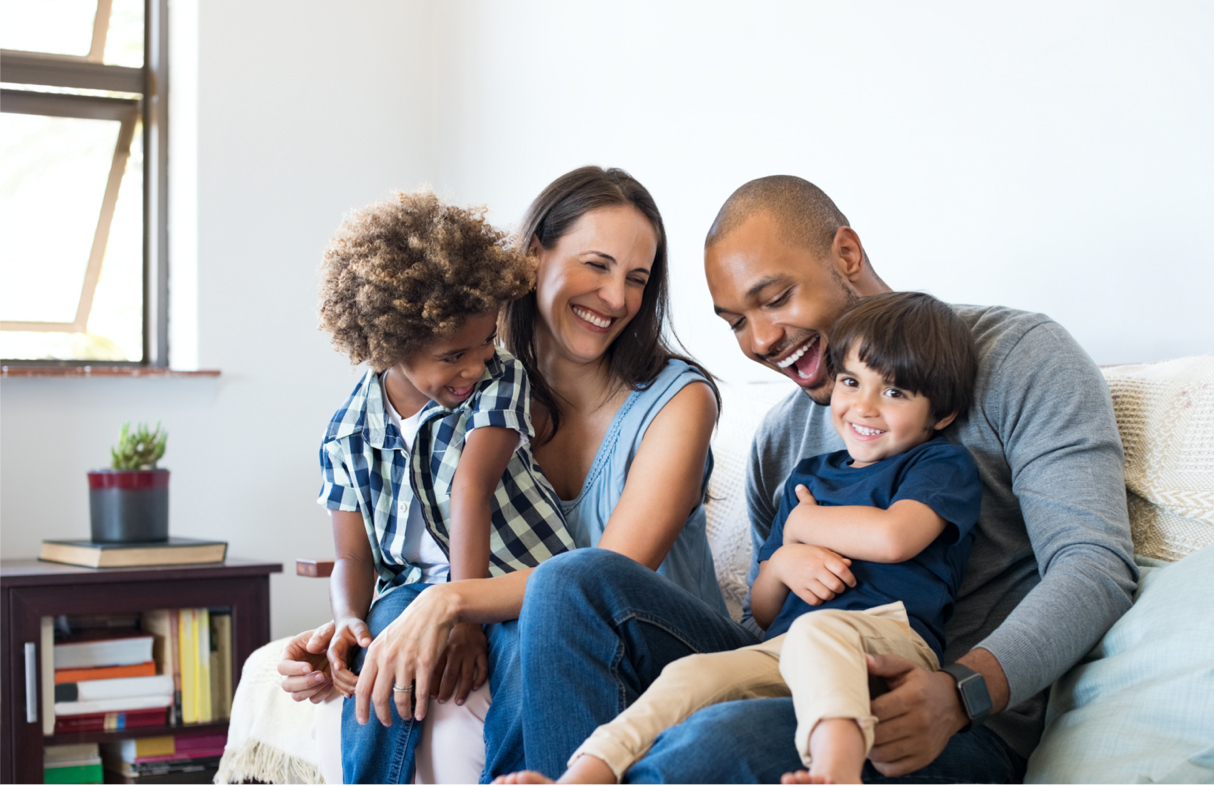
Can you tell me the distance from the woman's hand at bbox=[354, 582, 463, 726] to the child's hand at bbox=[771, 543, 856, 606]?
0.38 m

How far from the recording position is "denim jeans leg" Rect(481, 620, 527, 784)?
3.86 feet

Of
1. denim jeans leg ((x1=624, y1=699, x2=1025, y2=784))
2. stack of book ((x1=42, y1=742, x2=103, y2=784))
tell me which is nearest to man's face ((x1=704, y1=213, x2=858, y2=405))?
denim jeans leg ((x1=624, y1=699, x2=1025, y2=784))

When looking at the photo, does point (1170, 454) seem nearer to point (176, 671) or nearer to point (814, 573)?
point (814, 573)

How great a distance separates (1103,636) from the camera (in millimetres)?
1065

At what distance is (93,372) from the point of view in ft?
9.73

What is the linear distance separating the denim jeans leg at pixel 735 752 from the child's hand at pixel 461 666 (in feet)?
1.25

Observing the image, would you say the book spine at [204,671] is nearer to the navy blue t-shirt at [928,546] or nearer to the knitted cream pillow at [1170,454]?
the navy blue t-shirt at [928,546]

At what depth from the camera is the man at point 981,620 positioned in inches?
36.1

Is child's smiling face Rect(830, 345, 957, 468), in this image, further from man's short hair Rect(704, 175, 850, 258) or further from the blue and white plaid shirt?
the blue and white plaid shirt

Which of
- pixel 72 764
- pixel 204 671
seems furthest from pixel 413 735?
pixel 72 764

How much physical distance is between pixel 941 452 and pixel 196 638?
194 cm

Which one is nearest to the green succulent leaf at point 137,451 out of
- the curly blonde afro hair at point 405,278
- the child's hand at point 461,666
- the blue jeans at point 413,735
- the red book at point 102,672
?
the red book at point 102,672

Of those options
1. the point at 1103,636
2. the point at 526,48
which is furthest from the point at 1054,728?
the point at 526,48

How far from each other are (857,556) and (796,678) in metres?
0.25
